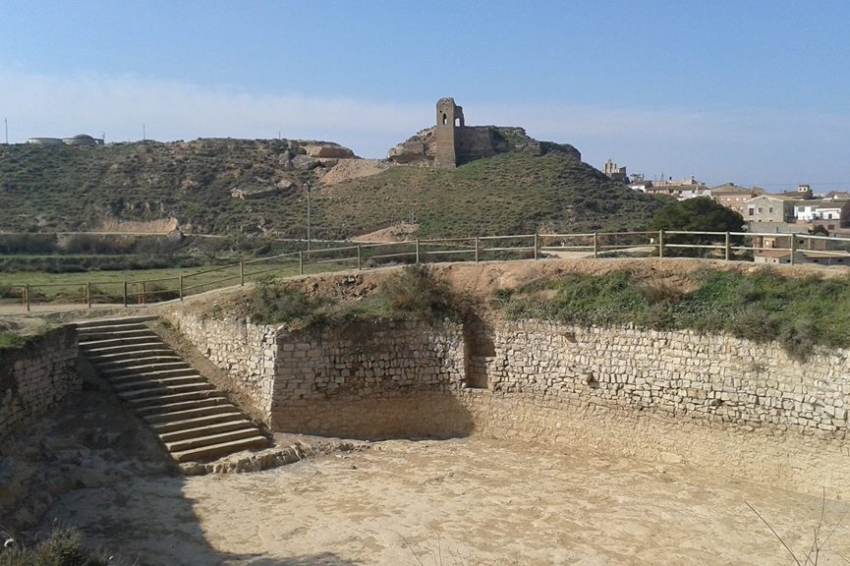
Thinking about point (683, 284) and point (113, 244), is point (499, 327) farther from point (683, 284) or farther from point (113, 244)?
point (113, 244)

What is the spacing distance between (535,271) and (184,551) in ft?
35.2

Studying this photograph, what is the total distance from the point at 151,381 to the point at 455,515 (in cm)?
822

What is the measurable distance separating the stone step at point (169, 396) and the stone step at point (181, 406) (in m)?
0.08

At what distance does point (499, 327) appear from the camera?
1780 cm

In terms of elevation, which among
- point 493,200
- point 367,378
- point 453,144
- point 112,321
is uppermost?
point 453,144

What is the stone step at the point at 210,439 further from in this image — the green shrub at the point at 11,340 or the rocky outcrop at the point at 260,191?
the rocky outcrop at the point at 260,191

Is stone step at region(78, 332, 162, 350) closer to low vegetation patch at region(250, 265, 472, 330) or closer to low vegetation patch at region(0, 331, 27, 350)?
low vegetation patch at region(0, 331, 27, 350)

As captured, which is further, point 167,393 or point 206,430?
point 167,393

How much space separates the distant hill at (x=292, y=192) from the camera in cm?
4675

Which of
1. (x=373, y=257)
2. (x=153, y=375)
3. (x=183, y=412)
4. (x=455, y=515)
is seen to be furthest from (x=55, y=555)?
(x=373, y=257)

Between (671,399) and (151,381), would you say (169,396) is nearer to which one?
(151,381)

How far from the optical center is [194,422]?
16.2 m

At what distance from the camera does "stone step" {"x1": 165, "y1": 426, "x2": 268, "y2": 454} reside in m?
15.3

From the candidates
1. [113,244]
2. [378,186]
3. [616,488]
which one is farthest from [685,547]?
[378,186]
